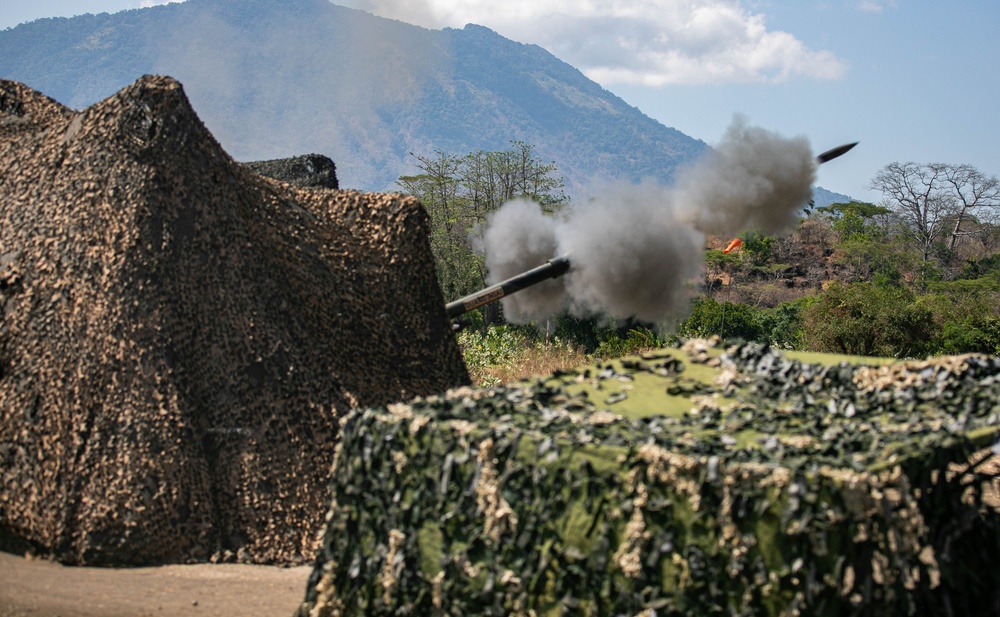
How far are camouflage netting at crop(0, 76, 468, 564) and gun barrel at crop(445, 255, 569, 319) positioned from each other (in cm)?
218

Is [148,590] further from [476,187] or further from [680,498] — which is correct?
[476,187]

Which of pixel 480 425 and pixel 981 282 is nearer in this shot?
pixel 480 425

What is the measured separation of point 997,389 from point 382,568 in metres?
2.63

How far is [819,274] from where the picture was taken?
156 ft

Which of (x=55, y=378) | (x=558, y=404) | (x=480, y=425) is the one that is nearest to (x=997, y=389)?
(x=558, y=404)

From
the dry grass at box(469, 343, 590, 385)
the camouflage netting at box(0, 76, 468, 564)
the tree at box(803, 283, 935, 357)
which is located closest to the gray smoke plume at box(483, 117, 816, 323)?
the dry grass at box(469, 343, 590, 385)

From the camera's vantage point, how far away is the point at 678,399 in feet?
14.3

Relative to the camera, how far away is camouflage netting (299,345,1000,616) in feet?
11.0

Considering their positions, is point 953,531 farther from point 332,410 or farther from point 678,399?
point 332,410

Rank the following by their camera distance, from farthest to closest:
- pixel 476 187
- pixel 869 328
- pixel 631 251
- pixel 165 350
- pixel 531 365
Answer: pixel 476 187 → pixel 869 328 → pixel 531 365 → pixel 631 251 → pixel 165 350

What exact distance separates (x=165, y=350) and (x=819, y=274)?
45.1 m

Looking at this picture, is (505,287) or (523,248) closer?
(505,287)

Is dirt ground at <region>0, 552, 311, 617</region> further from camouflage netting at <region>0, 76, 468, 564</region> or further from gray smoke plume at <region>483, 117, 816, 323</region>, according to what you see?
gray smoke plume at <region>483, 117, 816, 323</region>

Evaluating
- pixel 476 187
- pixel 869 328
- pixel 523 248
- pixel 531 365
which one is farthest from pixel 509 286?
pixel 476 187
